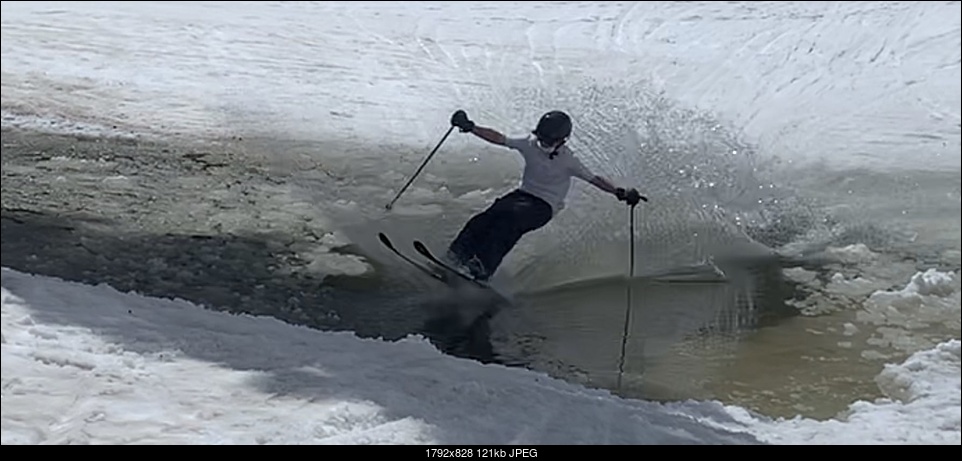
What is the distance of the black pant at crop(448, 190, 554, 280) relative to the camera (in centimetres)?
745

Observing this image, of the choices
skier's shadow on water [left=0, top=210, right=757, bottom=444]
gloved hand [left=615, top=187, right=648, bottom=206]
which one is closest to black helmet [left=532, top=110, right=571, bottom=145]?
gloved hand [left=615, top=187, right=648, bottom=206]

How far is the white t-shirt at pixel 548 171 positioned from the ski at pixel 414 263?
0.80 m

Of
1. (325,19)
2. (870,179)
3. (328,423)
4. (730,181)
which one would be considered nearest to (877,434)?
(328,423)

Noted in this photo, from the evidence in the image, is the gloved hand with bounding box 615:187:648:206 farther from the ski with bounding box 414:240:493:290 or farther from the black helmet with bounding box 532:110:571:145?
the ski with bounding box 414:240:493:290

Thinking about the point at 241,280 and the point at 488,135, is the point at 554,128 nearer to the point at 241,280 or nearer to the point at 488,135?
the point at 488,135

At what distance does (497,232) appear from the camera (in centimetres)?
746

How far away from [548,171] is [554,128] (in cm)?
29

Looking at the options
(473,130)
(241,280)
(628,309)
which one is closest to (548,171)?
(473,130)

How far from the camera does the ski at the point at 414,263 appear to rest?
7.46m

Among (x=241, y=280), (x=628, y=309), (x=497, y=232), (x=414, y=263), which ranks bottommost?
(x=241, y=280)

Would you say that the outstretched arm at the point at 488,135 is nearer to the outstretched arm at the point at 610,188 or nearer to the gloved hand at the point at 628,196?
the outstretched arm at the point at 610,188

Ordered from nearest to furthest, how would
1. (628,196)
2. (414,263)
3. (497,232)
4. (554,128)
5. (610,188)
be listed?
1. (628,196)
2. (610,188)
3. (554,128)
4. (497,232)
5. (414,263)

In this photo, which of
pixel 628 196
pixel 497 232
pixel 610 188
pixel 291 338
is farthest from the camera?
pixel 497 232

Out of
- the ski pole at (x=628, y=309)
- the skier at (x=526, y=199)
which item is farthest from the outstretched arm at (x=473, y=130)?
the ski pole at (x=628, y=309)
